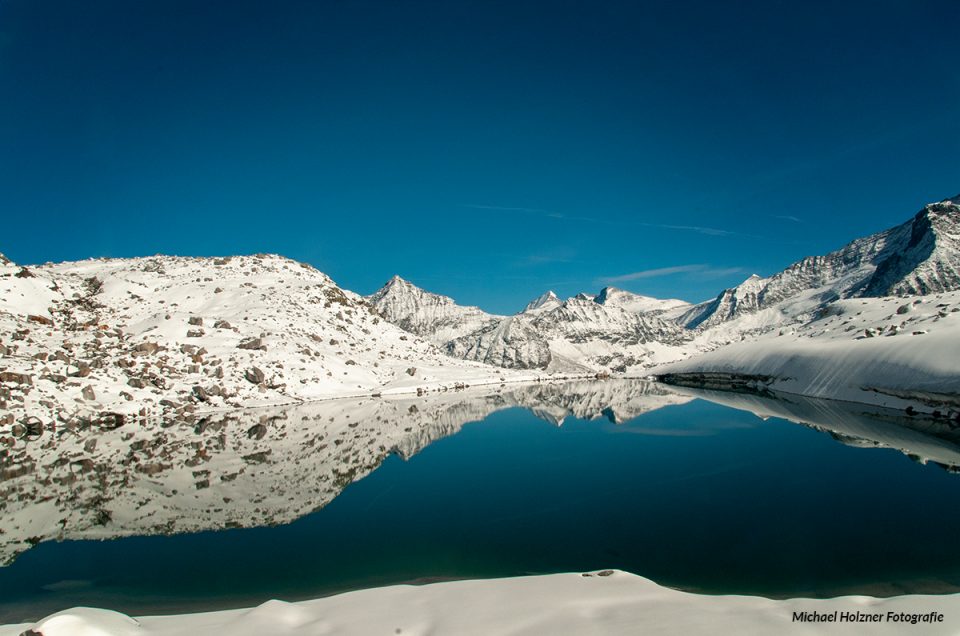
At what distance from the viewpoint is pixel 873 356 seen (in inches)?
1662

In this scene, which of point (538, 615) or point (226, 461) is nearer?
point (538, 615)

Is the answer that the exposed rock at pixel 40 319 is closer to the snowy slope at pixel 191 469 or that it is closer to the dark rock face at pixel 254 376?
the dark rock face at pixel 254 376

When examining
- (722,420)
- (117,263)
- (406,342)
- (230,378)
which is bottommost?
(722,420)

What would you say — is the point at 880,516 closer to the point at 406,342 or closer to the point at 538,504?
the point at 538,504

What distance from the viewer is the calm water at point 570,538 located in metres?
9.88

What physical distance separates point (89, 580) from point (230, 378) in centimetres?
3990

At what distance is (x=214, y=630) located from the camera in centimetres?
721

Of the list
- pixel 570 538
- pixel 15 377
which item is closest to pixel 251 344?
pixel 15 377

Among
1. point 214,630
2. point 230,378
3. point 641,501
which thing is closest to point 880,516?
point 641,501

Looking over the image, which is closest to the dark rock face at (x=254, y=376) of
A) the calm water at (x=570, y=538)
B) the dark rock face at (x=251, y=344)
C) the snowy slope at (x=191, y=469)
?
the dark rock face at (x=251, y=344)

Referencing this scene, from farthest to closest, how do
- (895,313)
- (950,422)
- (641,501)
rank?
1. (895,313)
2. (950,422)
3. (641,501)

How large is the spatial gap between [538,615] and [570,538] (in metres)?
5.51

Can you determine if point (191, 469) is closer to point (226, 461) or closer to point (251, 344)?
point (226, 461)

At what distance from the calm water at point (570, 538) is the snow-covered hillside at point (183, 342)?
27.7m
